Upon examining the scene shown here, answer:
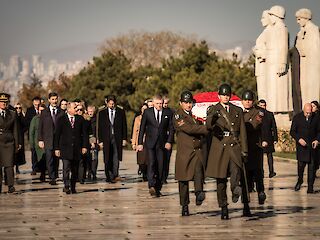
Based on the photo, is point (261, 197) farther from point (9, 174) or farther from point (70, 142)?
point (9, 174)

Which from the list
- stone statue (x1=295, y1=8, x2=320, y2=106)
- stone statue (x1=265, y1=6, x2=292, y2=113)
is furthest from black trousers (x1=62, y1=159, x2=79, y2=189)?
stone statue (x1=265, y1=6, x2=292, y2=113)

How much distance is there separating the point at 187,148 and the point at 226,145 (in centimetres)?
115

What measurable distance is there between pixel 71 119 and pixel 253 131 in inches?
231

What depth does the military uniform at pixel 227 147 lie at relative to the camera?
54.1ft

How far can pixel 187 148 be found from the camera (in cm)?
1753

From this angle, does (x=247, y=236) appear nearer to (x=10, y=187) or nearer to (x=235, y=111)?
(x=235, y=111)

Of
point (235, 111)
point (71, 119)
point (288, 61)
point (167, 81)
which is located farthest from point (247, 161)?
point (167, 81)

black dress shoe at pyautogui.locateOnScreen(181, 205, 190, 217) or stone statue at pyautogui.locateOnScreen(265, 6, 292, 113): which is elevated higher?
stone statue at pyautogui.locateOnScreen(265, 6, 292, 113)

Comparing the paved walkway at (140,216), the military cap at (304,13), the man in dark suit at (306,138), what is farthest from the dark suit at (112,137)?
the military cap at (304,13)

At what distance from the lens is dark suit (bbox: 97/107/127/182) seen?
26.3 m

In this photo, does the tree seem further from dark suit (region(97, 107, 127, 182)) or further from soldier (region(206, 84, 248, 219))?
soldier (region(206, 84, 248, 219))

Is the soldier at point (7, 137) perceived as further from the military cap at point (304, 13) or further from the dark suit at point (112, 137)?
the military cap at point (304, 13)

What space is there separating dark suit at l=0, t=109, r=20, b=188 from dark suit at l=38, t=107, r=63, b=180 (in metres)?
2.93

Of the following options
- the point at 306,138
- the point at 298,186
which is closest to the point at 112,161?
the point at 298,186
